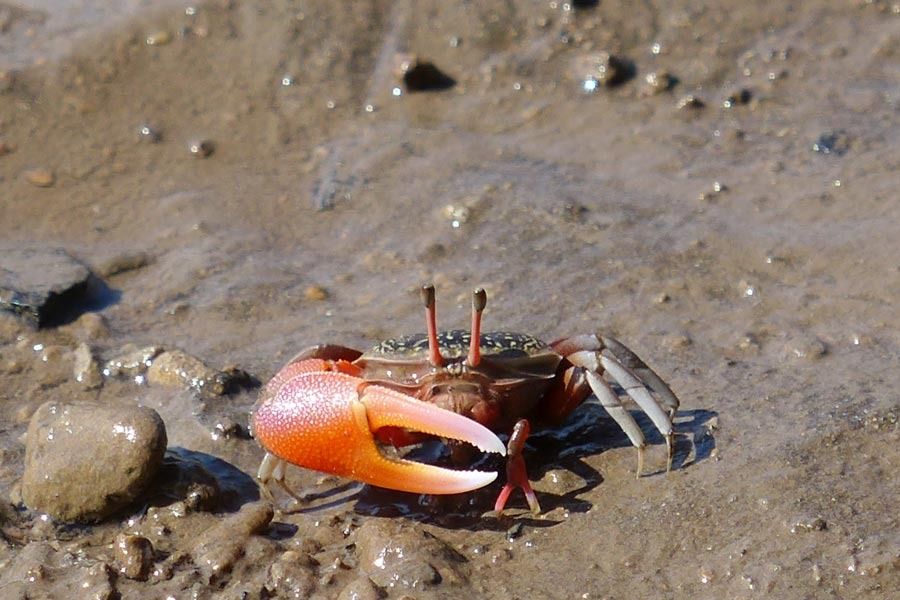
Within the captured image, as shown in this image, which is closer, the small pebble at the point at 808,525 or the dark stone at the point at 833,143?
the small pebble at the point at 808,525

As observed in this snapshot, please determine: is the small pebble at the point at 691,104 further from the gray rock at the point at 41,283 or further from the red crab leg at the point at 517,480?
the red crab leg at the point at 517,480

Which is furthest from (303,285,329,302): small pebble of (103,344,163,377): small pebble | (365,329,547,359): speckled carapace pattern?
(365,329,547,359): speckled carapace pattern

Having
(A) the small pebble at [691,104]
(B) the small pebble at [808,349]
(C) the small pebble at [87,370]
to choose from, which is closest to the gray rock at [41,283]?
(C) the small pebble at [87,370]

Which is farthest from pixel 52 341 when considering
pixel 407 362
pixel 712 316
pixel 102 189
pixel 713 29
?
pixel 713 29

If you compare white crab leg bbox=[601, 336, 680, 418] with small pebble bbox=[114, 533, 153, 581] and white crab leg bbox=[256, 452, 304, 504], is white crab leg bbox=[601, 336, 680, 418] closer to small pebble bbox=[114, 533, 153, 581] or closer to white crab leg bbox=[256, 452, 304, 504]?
white crab leg bbox=[256, 452, 304, 504]

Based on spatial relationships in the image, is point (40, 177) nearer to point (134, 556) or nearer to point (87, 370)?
point (87, 370)

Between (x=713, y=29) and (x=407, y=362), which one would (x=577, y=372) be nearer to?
(x=407, y=362)
